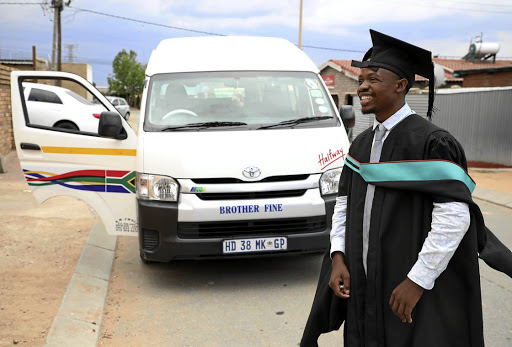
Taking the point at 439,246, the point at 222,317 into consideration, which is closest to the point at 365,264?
the point at 439,246

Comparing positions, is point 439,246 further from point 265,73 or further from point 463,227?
point 265,73

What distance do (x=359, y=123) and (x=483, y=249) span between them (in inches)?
919

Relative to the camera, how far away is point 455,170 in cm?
210

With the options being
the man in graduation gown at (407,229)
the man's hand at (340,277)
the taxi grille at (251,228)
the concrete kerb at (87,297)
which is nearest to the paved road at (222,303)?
the concrete kerb at (87,297)

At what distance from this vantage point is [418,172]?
84.0 inches

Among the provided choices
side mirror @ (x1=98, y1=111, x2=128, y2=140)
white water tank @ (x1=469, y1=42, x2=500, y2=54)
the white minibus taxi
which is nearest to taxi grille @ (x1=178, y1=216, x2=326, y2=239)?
the white minibus taxi

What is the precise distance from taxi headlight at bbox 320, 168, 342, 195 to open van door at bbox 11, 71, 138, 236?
→ 6.05 feet

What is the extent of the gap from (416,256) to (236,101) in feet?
12.5

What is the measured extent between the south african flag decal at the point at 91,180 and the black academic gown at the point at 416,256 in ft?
11.9

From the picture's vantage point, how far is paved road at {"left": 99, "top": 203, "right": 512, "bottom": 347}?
4.20 metres

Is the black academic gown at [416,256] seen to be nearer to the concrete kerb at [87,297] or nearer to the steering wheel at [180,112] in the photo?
the concrete kerb at [87,297]

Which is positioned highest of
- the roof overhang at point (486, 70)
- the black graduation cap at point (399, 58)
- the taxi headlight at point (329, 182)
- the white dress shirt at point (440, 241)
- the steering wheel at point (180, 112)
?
the roof overhang at point (486, 70)

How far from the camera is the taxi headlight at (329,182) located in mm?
5062

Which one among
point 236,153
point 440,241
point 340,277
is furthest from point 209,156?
point 440,241
